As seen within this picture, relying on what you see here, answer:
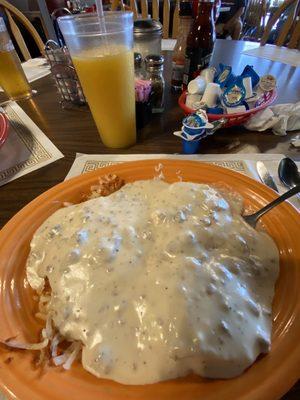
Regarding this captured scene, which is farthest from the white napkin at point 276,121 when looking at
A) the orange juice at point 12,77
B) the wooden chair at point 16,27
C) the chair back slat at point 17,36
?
the chair back slat at point 17,36

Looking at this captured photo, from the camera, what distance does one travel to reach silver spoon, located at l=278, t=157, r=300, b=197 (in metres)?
0.74

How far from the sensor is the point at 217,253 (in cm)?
55

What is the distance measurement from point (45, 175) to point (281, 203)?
704 mm

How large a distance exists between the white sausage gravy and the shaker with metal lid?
2.87 feet

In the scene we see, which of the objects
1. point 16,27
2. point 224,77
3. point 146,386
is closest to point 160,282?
point 146,386

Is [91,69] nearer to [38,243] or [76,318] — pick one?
[38,243]

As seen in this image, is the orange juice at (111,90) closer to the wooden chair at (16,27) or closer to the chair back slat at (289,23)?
the wooden chair at (16,27)

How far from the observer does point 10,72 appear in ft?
4.13

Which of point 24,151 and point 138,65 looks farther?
point 138,65

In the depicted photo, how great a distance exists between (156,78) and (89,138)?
357mm

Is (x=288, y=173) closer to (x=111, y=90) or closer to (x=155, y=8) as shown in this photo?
(x=111, y=90)

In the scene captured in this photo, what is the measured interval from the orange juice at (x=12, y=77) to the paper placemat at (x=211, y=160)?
2.28ft

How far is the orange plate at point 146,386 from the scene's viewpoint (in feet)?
1.23

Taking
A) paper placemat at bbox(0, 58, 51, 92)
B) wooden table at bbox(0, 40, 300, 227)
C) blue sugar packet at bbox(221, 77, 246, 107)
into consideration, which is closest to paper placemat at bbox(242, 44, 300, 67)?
wooden table at bbox(0, 40, 300, 227)
